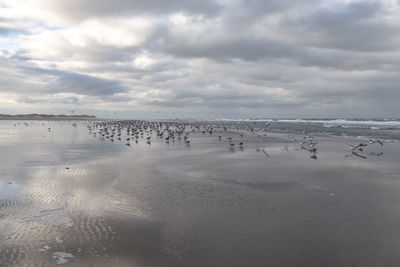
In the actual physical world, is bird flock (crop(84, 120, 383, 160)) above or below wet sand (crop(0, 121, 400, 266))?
above

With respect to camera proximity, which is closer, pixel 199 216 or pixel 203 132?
pixel 199 216

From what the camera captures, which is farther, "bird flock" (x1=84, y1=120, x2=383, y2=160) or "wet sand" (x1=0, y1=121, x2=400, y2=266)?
"bird flock" (x1=84, y1=120, x2=383, y2=160)

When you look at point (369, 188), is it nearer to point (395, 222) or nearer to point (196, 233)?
point (395, 222)

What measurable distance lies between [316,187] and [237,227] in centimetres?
611

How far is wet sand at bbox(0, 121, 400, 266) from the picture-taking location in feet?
23.4

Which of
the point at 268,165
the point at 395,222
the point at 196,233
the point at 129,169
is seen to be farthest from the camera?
the point at 268,165

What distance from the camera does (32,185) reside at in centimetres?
1341

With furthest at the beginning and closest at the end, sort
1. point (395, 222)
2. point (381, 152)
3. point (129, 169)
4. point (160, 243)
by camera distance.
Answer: point (381, 152)
point (129, 169)
point (395, 222)
point (160, 243)

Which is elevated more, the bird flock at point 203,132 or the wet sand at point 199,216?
the bird flock at point 203,132

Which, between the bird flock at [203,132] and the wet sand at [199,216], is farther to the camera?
the bird flock at [203,132]

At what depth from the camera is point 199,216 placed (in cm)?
963

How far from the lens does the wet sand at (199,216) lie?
7.13 meters

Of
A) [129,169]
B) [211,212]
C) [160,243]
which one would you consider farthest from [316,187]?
[129,169]

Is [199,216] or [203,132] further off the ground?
[203,132]
